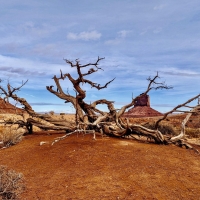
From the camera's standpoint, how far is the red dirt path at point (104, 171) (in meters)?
4.88

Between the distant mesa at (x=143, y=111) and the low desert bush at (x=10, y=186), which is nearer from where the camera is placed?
the low desert bush at (x=10, y=186)

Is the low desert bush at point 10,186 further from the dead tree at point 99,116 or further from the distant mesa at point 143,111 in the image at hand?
the distant mesa at point 143,111

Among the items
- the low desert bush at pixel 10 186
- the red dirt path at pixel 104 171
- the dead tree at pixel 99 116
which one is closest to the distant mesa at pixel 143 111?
the dead tree at pixel 99 116

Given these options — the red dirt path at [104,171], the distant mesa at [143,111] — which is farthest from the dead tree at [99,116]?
the distant mesa at [143,111]

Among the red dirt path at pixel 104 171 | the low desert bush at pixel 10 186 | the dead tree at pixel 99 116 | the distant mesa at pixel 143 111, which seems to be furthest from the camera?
the distant mesa at pixel 143 111

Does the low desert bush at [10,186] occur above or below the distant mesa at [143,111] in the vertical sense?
below

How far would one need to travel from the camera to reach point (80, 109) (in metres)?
12.2

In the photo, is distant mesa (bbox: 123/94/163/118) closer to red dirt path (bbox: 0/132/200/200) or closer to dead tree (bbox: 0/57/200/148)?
dead tree (bbox: 0/57/200/148)

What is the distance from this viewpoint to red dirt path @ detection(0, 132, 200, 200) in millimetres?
4875

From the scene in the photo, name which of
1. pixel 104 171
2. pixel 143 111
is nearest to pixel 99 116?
pixel 104 171

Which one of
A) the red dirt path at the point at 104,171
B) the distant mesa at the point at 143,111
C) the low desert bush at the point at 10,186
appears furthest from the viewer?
the distant mesa at the point at 143,111

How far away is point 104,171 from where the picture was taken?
5.80m

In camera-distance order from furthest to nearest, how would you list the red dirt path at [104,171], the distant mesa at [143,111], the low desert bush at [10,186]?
the distant mesa at [143,111] → the red dirt path at [104,171] → the low desert bush at [10,186]

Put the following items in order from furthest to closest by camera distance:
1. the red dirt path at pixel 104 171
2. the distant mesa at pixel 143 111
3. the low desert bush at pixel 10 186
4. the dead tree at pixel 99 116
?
the distant mesa at pixel 143 111 → the dead tree at pixel 99 116 → the red dirt path at pixel 104 171 → the low desert bush at pixel 10 186
